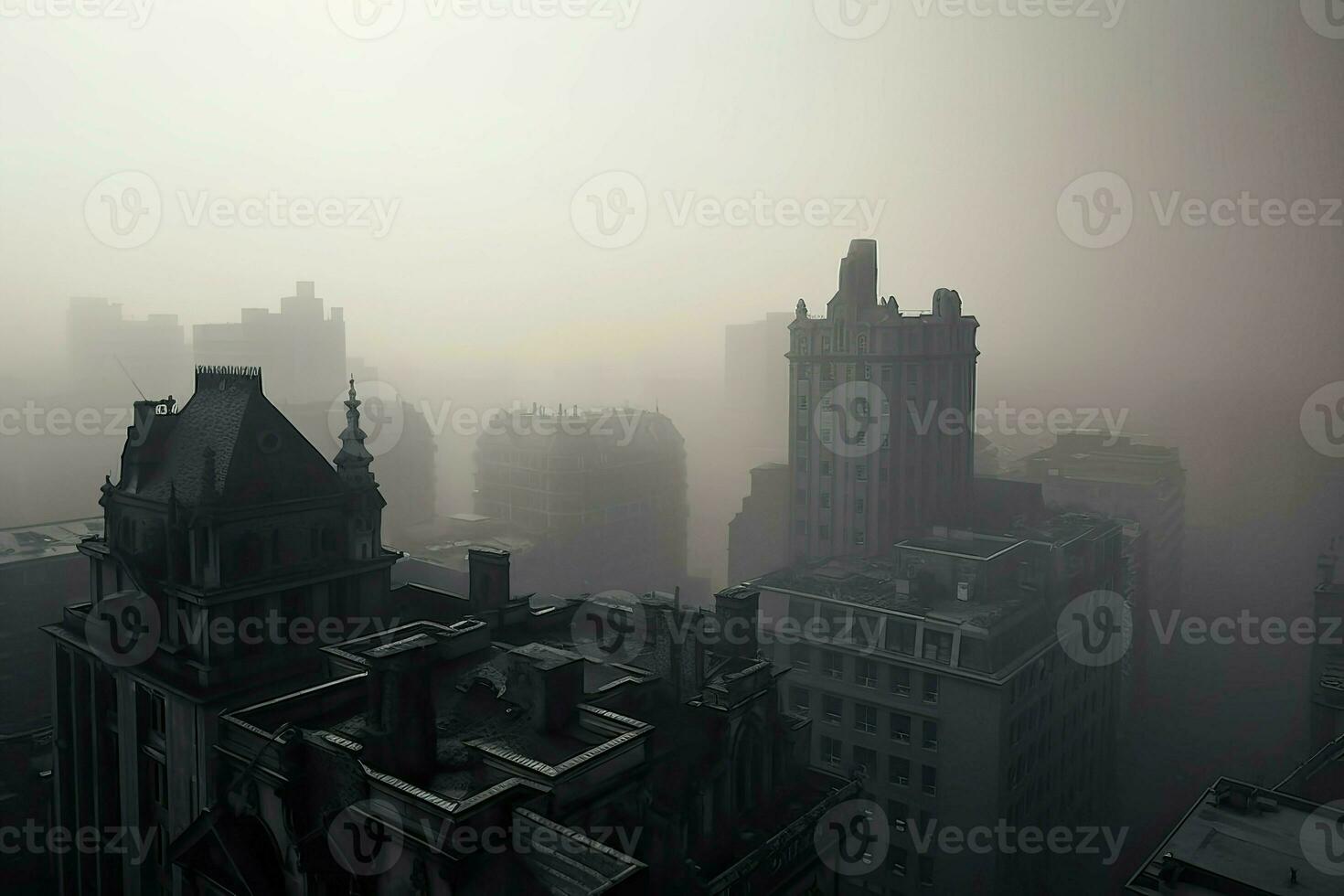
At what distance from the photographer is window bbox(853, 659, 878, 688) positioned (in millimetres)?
38406

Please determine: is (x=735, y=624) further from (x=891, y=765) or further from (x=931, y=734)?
(x=891, y=765)

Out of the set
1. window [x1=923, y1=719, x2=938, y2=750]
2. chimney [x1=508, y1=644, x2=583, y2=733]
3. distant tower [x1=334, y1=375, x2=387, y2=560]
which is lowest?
window [x1=923, y1=719, x2=938, y2=750]

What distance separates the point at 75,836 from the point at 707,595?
53.2 metres

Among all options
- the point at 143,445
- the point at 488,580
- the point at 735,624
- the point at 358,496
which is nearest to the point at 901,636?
the point at 735,624

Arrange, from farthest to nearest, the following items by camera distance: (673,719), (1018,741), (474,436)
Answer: (474,436)
(1018,741)
(673,719)

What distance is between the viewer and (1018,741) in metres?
37.2

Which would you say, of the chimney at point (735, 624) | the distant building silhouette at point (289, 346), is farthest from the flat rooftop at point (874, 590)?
the distant building silhouette at point (289, 346)

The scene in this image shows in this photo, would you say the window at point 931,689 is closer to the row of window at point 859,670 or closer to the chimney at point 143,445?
the row of window at point 859,670

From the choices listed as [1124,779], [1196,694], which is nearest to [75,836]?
[1124,779]

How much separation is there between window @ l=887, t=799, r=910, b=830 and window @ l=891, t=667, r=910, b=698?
15.3ft

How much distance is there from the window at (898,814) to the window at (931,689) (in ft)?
15.5

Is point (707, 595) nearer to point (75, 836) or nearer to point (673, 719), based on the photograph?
point (75, 836)

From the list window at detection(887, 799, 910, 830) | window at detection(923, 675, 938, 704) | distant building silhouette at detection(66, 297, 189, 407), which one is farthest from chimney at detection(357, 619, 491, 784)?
distant building silhouette at detection(66, 297, 189, 407)

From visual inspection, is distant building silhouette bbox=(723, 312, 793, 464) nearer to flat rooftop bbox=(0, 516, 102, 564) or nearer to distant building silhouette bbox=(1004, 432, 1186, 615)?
distant building silhouette bbox=(1004, 432, 1186, 615)
